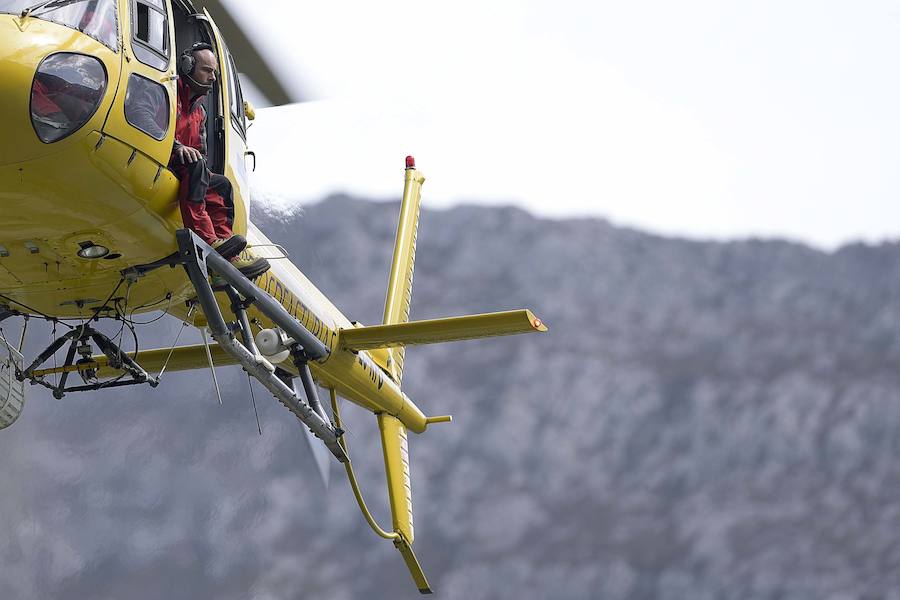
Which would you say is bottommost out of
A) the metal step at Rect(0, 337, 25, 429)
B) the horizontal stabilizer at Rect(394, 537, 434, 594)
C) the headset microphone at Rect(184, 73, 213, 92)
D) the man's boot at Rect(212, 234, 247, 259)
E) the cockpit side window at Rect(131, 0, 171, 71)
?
the horizontal stabilizer at Rect(394, 537, 434, 594)

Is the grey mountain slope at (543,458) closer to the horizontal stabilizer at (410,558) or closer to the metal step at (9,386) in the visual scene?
the horizontal stabilizer at (410,558)

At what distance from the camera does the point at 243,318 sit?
18.7 feet

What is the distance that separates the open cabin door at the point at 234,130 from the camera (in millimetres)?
5547

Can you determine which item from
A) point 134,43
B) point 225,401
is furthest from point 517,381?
point 134,43

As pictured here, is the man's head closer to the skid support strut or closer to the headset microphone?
the headset microphone

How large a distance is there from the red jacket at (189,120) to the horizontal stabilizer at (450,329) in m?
1.59

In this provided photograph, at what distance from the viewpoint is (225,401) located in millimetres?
12836

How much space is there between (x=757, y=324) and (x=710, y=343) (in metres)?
0.70

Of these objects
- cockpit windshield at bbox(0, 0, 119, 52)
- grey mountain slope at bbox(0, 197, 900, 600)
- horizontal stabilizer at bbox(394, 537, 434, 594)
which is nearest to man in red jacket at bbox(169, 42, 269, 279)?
cockpit windshield at bbox(0, 0, 119, 52)

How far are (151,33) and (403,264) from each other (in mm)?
4138

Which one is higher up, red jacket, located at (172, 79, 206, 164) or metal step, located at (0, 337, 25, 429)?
red jacket, located at (172, 79, 206, 164)

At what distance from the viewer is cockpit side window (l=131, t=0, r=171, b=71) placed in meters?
4.93

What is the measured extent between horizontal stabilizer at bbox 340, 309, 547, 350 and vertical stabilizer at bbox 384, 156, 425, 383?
4.23ft

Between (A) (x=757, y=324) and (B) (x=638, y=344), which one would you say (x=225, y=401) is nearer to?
(B) (x=638, y=344)
